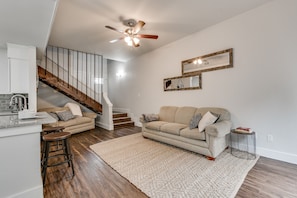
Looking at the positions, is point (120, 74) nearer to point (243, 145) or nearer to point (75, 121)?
point (75, 121)

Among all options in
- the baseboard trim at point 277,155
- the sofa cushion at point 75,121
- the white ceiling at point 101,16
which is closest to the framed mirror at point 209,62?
the white ceiling at point 101,16

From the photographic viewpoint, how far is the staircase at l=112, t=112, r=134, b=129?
17.6 ft

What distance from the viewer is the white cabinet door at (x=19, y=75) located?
2.83 m

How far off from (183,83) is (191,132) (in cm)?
170

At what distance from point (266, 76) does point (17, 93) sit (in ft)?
16.5

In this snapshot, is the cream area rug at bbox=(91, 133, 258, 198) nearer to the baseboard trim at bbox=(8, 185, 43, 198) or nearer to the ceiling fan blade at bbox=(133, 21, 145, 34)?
the baseboard trim at bbox=(8, 185, 43, 198)

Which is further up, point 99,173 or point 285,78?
point 285,78

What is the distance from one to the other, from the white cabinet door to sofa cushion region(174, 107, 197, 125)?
3.56 meters

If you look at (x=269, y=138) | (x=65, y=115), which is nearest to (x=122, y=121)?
(x=65, y=115)

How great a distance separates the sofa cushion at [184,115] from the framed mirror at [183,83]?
0.64 m

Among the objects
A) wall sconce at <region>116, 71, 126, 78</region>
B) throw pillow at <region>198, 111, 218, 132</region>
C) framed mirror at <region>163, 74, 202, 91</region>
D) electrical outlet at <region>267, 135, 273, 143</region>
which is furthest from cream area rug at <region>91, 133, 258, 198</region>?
wall sconce at <region>116, 71, 126, 78</region>

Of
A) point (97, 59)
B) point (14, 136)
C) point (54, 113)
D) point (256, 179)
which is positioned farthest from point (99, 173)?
point (97, 59)

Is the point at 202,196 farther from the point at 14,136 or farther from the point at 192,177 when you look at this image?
the point at 14,136

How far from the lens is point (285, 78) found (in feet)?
8.04
